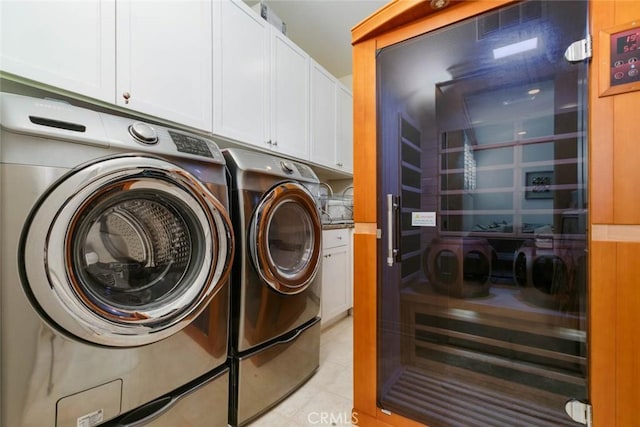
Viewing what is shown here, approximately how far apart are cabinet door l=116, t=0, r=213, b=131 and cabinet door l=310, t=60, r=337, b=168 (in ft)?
3.33

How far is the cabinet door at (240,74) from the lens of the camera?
1531mm

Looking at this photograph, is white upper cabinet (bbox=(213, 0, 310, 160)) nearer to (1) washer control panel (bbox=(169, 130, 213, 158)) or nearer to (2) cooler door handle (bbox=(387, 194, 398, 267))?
(1) washer control panel (bbox=(169, 130, 213, 158))

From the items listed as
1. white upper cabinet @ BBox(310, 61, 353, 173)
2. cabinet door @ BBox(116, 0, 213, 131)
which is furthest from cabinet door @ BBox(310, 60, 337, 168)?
cabinet door @ BBox(116, 0, 213, 131)

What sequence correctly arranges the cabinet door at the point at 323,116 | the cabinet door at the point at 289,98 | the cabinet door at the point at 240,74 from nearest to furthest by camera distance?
the cabinet door at the point at 240,74
the cabinet door at the point at 289,98
the cabinet door at the point at 323,116

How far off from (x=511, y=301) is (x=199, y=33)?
204 cm

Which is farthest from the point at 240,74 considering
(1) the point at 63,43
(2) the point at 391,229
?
(2) the point at 391,229

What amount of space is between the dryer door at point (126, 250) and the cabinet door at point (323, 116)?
1486mm

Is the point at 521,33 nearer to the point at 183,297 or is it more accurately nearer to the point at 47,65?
the point at 183,297

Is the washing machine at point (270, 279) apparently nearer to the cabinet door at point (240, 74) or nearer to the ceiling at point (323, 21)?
the cabinet door at point (240, 74)

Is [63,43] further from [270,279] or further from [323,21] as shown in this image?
[323,21]

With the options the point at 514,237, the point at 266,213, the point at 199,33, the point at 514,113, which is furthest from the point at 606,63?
the point at 199,33

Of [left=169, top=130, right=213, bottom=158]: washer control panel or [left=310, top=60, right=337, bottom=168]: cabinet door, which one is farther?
[left=310, top=60, right=337, bottom=168]: cabinet door

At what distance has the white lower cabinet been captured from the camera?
1997mm

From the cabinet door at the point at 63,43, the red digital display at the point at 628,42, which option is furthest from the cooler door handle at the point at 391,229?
the cabinet door at the point at 63,43
